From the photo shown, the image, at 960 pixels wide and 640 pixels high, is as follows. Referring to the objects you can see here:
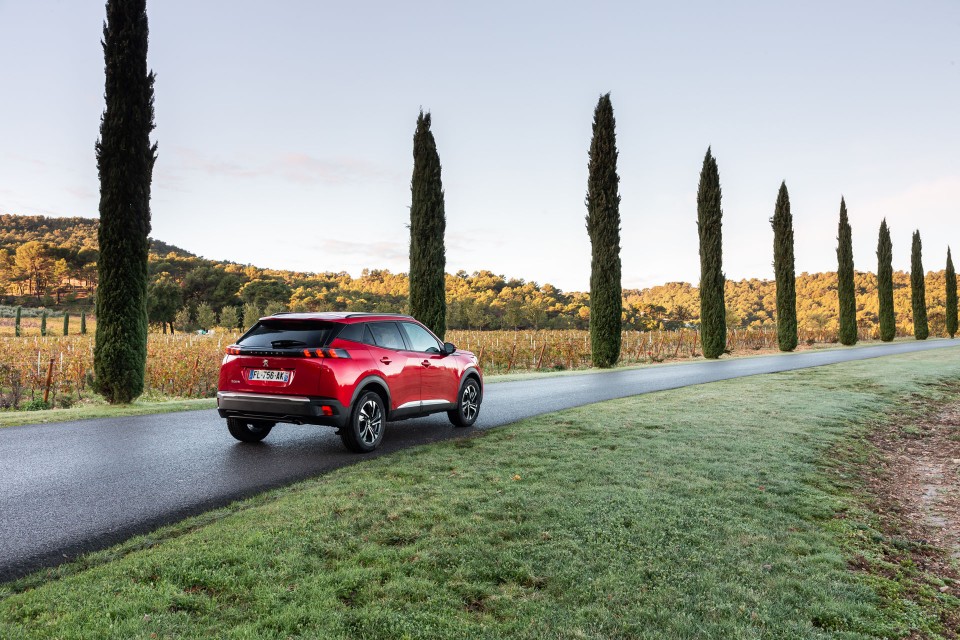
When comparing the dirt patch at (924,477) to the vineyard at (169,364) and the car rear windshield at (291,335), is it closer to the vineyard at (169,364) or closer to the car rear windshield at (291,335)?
the car rear windshield at (291,335)

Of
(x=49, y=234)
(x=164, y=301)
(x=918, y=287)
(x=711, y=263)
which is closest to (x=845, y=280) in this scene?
(x=918, y=287)

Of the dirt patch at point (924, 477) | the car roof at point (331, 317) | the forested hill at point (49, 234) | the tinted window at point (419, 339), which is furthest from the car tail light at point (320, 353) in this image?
the forested hill at point (49, 234)

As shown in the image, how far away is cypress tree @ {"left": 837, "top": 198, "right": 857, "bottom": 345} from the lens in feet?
150

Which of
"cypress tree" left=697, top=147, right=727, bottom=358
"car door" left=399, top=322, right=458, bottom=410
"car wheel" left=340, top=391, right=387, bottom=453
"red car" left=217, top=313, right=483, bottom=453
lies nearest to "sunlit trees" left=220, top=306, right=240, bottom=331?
"cypress tree" left=697, top=147, right=727, bottom=358

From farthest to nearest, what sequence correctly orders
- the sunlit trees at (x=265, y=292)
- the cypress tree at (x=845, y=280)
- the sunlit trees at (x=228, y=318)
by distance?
the sunlit trees at (x=265, y=292)
the sunlit trees at (x=228, y=318)
the cypress tree at (x=845, y=280)

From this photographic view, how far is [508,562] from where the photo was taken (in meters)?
3.80

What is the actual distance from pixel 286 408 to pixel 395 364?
154 cm

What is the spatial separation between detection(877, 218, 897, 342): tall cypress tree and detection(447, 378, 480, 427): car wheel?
55.1m

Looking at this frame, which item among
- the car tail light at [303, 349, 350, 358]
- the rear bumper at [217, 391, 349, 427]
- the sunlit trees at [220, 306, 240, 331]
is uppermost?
the sunlit trees at [220, 306, 240, 331]

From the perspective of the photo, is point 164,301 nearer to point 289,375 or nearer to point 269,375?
point 269,375

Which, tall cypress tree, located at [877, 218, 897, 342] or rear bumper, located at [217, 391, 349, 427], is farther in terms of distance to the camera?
tall cypress tree, located at [877, 218, 897, 342]

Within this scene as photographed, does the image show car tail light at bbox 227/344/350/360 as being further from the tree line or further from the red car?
the tree line

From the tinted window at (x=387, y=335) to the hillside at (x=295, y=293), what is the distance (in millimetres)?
58355

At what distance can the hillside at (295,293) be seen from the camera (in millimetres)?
71500
